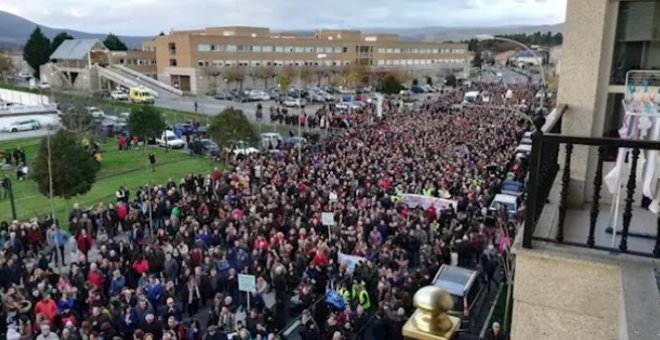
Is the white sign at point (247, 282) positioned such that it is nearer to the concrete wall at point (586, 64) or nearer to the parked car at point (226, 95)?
the concrete wall at point (586, 64)

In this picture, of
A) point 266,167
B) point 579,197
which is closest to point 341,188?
point 266,167

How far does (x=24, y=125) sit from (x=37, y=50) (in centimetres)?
5376

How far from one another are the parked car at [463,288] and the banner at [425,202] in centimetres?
554

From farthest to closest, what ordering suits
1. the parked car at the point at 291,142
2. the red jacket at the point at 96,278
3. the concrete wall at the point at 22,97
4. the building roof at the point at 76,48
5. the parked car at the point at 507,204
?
the building roof at the point at 76,48 → the concrete wall at the point at 22,97 → the parked car at the point at 291,142 → the parked car at the point at 507,204 → the red jacket at the point at 96,278

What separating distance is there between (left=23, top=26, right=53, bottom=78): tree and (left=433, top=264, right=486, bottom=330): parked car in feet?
316

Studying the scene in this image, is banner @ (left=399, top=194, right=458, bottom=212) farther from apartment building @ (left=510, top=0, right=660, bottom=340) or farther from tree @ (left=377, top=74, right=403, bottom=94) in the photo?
tree @ (left=377, top=74, right=403, bottom=94)

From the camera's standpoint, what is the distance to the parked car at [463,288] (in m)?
11.9

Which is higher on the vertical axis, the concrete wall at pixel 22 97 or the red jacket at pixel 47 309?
the concrete wall at pixel 22 97

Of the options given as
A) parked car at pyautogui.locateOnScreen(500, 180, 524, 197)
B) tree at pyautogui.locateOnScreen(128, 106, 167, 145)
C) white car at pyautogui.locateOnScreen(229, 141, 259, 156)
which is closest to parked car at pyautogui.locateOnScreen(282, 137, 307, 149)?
white car at pyautogui.locateOnScreen(229, 141, 259, 156)

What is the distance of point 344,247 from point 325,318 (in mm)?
3131

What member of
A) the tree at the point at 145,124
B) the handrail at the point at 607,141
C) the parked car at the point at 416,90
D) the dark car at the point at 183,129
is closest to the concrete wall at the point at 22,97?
the dark car at the point at 183,129

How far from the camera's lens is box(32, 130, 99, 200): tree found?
19.2 m

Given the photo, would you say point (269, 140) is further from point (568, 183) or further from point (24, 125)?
point (568, 183)

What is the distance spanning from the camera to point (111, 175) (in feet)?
100
